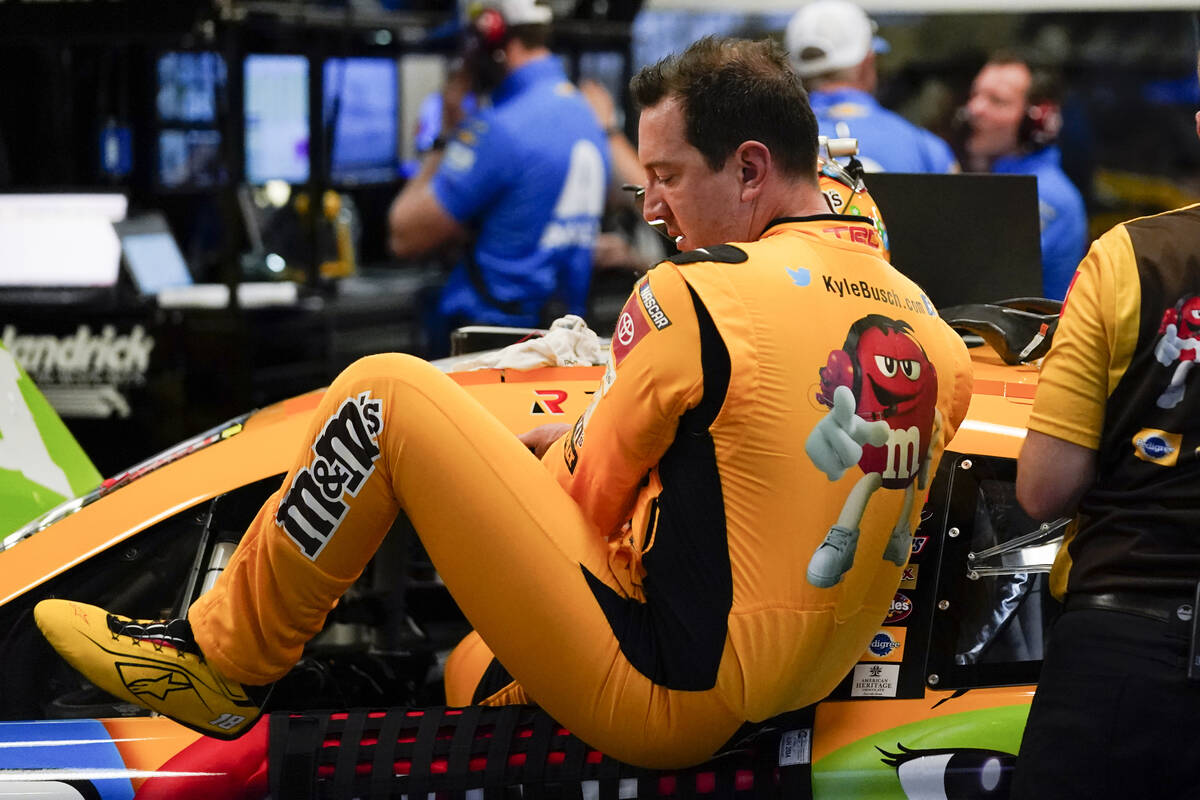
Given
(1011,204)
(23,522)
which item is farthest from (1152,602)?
(23,522)

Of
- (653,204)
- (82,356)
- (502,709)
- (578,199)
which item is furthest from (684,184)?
(82,356)

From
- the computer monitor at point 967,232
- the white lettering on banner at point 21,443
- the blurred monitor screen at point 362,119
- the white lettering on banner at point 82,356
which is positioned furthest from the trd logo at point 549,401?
the blurred monitor screen at point 362,119

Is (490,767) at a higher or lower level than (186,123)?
lower

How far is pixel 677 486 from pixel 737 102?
56 cm

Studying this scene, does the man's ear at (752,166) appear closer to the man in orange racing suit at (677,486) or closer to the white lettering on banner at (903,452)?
the man in orange racing suit at (677,486)

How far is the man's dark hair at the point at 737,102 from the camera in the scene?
2.00m

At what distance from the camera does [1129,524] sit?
181 centimetres

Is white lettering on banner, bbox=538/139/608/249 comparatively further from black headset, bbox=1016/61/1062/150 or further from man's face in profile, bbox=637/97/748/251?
man's face in profile, bbox=637/97/748/251

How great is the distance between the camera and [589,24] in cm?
750

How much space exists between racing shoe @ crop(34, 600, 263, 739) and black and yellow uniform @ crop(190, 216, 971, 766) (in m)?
0.04

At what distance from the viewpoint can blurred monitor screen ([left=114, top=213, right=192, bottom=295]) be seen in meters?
5.50

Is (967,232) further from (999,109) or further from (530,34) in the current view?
(999,109)

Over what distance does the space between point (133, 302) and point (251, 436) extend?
319 cm

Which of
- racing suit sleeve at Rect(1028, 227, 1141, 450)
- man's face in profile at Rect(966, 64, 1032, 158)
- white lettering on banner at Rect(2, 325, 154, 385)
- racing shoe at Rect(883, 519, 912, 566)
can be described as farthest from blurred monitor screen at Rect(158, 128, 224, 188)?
racing suit sleeve at Rect(1028, 227, 1141, 450)
